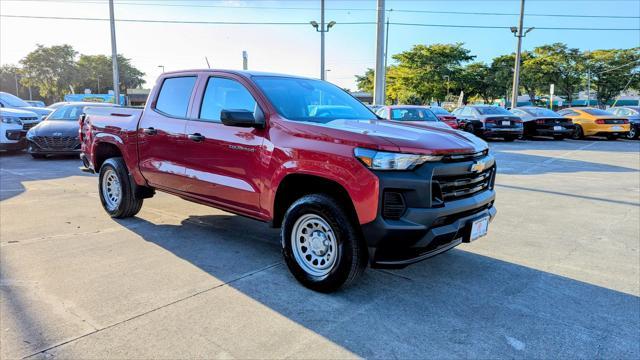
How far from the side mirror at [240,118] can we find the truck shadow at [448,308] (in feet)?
4.43

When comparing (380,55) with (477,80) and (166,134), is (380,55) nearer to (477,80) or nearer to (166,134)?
(166,134)

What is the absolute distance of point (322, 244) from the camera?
3.52 meters

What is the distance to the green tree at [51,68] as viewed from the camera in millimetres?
68875

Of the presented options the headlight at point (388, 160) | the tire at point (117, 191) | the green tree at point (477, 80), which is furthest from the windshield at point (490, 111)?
the green tree at point (477, 80)

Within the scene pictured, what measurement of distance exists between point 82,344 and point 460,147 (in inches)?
117

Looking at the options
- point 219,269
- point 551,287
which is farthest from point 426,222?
point 219,269

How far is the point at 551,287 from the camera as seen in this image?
3.74 meters

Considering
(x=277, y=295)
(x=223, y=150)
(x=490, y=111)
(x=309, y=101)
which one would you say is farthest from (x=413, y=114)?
(x=277, y=295)

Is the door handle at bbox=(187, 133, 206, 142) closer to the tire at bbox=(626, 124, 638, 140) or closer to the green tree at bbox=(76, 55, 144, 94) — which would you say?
the tire at bbox=(626, 124, 638, 140)

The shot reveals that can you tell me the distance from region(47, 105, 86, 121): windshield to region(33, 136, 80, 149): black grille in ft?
3.45

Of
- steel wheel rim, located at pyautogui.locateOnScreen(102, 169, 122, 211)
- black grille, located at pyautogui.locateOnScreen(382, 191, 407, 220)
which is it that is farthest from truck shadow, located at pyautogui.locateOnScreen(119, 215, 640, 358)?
steel wheel rim, located at pyautogui.locateOnScreen(102, 169, 122, 211)

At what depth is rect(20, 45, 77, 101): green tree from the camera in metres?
68.9

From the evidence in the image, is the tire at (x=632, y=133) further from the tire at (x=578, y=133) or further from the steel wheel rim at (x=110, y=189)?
the steel wheel rim at (x=110, y=189)

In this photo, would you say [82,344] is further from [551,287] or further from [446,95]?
[446,95]
